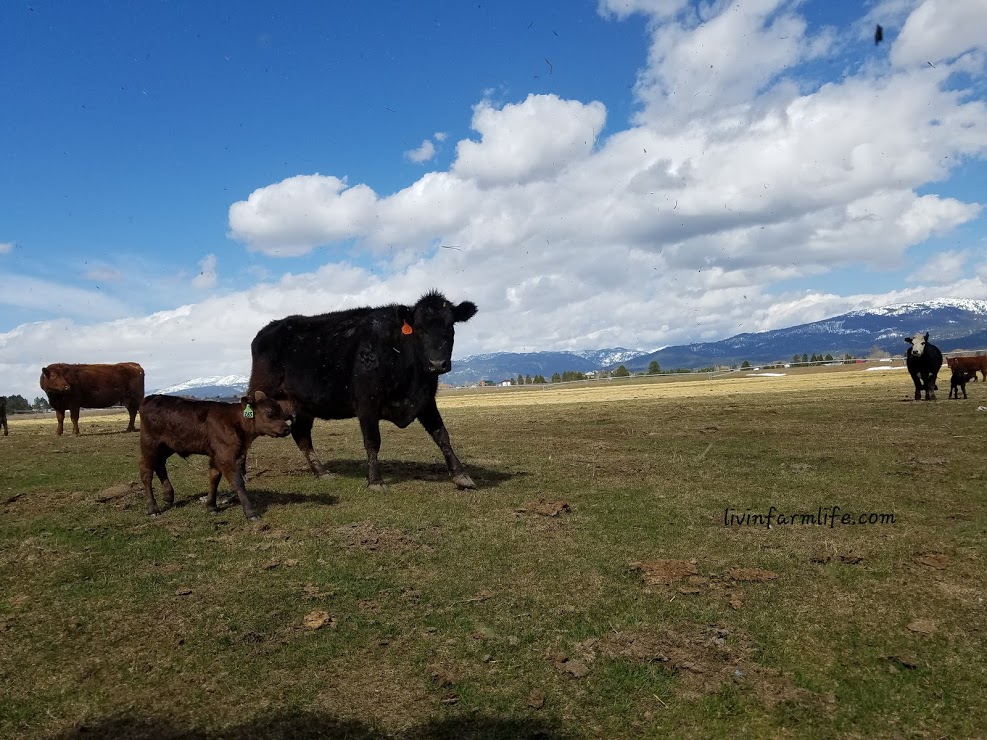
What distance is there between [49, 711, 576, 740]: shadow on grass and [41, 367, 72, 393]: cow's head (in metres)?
23.3

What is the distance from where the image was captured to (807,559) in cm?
783

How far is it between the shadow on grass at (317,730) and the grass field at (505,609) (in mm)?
21

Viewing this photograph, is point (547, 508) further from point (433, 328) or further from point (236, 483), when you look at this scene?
point (236, 483)

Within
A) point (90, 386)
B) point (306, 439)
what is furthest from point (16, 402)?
point (306, 439)

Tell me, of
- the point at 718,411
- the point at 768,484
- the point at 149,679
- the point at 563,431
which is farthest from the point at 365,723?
the point at 718,411

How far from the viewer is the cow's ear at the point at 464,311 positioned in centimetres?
1302

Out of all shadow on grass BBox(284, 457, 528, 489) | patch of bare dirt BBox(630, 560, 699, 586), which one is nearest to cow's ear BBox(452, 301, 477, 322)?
shadow on grass BBox(284, 457, 528, 489)

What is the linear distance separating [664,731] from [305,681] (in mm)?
2846

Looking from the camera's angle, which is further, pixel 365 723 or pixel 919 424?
pixel 919 424

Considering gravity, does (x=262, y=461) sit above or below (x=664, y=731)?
above

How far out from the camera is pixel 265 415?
33.9 ft

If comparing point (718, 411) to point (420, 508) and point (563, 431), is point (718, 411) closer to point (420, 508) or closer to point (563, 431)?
point (563, 431)

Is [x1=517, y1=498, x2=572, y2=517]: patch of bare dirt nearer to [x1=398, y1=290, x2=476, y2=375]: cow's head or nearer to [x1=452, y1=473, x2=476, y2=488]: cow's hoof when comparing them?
[x1=452, y1=473, x2=476, y2=488]: cow's hoof

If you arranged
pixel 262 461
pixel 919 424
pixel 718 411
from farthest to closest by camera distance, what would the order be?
pixel 718 411
pixel 919 424
pixel 262 461
